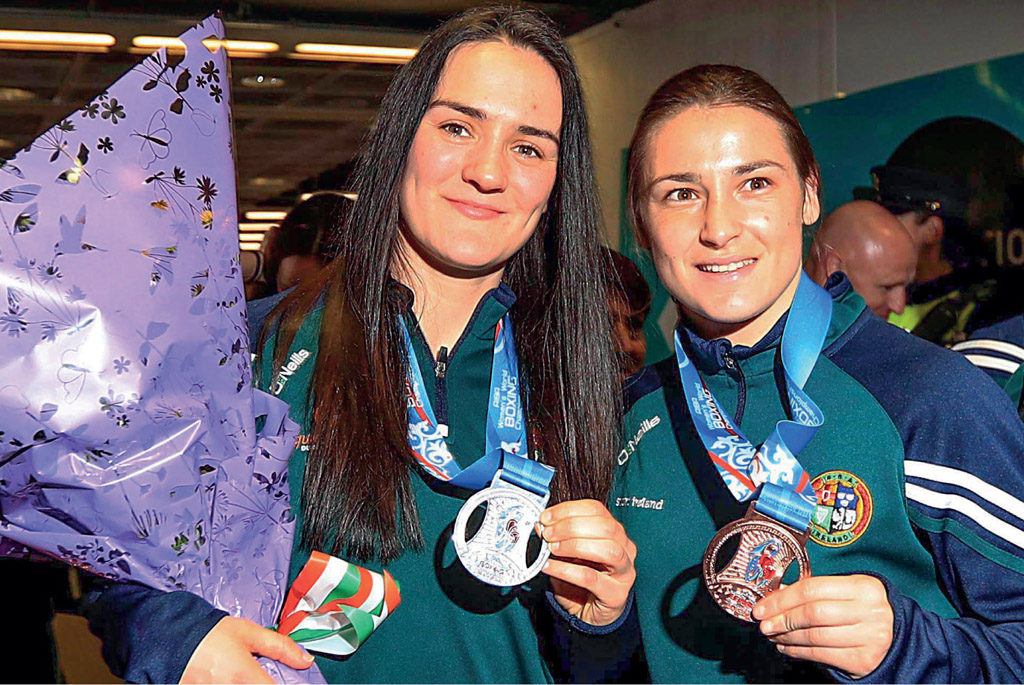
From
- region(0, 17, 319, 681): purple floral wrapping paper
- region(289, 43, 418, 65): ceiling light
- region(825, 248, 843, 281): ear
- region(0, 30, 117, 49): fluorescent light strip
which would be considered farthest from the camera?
region(825, 248, 843, 281): ear

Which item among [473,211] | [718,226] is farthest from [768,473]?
[473,211]

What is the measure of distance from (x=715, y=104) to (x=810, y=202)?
255 mm

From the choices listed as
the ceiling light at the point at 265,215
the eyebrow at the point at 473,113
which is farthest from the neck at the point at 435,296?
the ceiling light at the point at 265,215

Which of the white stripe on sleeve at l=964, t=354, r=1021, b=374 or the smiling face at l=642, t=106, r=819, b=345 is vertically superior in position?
the smiling face at l=642, t=106, r=819, b=345

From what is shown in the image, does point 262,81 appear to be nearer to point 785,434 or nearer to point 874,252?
point 874,252

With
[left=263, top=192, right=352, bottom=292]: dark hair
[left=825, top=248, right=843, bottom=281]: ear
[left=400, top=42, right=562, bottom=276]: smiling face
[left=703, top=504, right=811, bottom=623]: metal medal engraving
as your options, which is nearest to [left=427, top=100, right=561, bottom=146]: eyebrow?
[left=400, top=42, right=562, bottom=276]: smiling face

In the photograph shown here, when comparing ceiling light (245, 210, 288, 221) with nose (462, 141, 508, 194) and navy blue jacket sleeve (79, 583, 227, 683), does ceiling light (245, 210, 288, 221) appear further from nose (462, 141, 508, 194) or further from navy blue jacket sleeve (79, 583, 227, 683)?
navy blue jacket sleeve (79, 583, 227, 683)

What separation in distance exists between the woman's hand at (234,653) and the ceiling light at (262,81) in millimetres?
2381

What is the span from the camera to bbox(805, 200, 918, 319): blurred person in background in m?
3.30

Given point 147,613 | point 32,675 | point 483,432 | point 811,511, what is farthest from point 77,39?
point 811,511

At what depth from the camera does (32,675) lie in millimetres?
2586

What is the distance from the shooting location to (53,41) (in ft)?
9.09

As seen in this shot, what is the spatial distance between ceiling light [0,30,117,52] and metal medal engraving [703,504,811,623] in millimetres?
2317

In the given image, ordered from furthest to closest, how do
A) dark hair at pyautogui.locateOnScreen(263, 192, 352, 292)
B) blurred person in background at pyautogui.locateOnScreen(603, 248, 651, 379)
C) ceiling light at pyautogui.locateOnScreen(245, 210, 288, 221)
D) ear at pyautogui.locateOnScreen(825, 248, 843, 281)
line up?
ceiling light at pyautogui.locateOnScreen(245, 210, 288, 221) → dark hair at pyautogui.locateOnScreen(263, 192, 352, 292) → ear at pyautogui.locateOnScreen(825, 248, 843, 281) → blurred person in background at pyautogui.locateOnScreen(603, 248, 651, 379)
